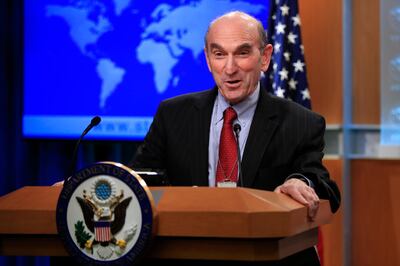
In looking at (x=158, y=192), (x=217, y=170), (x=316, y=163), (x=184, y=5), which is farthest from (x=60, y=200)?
(x=184, y=5)

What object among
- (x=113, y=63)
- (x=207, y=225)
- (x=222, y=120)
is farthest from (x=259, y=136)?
(x=113, y=63)

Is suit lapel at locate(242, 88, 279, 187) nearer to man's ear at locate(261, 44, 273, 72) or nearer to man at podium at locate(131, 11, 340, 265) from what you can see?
man at podium at locate(131, 11, 340, 265)

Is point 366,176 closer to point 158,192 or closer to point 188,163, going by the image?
point 188,163

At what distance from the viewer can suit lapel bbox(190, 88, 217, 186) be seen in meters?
2.64

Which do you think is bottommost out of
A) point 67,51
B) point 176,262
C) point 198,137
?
point 176,262

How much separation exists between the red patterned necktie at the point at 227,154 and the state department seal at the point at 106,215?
0.84 m

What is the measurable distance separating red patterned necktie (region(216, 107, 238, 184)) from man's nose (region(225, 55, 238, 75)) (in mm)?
156

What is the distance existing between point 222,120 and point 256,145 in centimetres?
24

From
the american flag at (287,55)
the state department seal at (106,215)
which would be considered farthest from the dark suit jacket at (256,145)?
the american flag at (287,55)

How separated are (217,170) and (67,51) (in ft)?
9.80

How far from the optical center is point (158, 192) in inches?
72.9

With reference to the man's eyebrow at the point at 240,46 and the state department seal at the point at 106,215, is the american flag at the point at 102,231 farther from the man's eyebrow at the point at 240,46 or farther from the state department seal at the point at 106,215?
the man's eyebrow at the point at 240,46

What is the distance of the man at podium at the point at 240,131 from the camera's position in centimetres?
258

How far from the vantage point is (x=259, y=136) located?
2.61m
